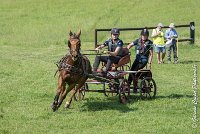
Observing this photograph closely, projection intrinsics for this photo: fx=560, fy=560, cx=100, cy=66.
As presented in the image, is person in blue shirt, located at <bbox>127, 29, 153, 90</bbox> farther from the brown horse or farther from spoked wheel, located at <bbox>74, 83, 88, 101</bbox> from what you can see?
the brown horse

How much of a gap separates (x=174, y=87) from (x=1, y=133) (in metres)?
8.06

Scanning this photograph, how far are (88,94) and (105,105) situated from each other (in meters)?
2.13

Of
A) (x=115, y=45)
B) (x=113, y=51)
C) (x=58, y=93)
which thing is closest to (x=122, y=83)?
(x=113, y=51)

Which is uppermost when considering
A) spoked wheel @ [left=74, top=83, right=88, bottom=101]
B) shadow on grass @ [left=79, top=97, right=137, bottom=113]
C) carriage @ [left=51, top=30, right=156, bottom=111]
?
carriage @ [left=51, top=30, right=156, bottom=111]

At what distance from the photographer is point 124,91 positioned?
15031 mm

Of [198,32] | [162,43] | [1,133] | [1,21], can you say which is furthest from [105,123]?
Result: [1,21]

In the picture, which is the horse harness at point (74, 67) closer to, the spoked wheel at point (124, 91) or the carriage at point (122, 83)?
the carriage at point (122, 83)

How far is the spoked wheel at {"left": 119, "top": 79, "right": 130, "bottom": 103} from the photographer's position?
14.8 m

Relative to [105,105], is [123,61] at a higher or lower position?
higher

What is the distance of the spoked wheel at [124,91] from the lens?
14.8m

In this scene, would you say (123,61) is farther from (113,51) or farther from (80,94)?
(80,94)

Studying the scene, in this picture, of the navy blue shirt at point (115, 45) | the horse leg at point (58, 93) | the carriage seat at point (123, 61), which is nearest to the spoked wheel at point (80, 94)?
the carriage seat at point (123, 61)

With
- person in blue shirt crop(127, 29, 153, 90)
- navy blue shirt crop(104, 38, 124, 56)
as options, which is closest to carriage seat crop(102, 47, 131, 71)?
navy blue shirt crop(104, 38, 124, 56)

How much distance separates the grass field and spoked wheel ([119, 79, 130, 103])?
184 mm
